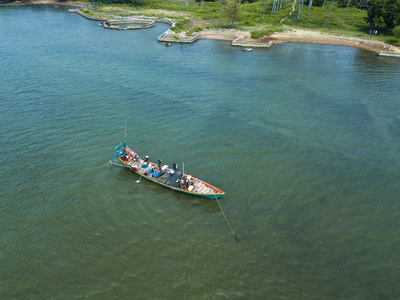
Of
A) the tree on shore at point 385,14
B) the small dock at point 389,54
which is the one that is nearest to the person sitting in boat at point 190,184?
the small dock at point 389,54

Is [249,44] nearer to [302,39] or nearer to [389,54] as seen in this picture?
[302,39]

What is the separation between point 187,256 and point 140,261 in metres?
4.92

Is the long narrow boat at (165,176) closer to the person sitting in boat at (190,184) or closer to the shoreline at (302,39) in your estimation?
the person sitting in boat at (190,184)

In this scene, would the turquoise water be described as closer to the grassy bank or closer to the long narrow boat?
the long narrow boat

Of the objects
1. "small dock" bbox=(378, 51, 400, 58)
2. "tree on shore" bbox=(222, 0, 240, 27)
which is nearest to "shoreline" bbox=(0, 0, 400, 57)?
"small dock" bbox=(378, 51, 400, 58)

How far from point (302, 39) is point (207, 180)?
3377 inches

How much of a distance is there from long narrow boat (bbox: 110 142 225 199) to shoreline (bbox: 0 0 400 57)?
71406 millimetres

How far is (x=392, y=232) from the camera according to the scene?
3011 centimetres

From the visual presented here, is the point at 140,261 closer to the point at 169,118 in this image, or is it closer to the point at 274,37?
the point at 169,118

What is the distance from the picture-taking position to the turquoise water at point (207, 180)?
26.0m

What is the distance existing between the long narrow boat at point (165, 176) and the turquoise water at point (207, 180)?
1.20 m

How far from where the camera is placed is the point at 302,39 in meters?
98.4

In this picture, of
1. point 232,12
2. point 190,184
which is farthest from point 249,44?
point 190,184

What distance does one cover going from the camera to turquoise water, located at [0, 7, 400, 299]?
25984 millimetres
